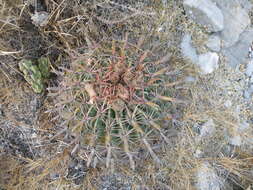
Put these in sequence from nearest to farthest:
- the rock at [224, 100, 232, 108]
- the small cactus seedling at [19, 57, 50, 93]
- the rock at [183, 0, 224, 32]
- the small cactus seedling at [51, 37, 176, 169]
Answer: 1. the small cactus seedling at [51, 37, 176, 169]
2. the small cactus seedling at [19, 57, 50, 93]
3. the rock at [183, 0, 224, 32]
4. the rock at [224, 100, 232, 108]

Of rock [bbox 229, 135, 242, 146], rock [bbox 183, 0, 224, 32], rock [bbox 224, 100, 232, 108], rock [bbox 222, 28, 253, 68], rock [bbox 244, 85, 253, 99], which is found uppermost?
rock [bbox 183, 0, 224, 32]

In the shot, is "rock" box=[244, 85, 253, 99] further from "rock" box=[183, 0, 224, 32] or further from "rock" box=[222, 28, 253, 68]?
"rock" box=[183, 0, 224, 32]

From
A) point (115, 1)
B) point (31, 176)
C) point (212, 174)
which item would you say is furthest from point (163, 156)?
point (115, 1)

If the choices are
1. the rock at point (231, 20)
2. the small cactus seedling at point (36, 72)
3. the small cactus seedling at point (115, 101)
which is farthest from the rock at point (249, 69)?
the small cactus seedling at point (36, 72)

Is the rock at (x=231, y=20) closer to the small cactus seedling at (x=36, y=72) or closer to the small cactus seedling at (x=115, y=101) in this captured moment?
Result: the small cactus seedling at (x=115, y=101)

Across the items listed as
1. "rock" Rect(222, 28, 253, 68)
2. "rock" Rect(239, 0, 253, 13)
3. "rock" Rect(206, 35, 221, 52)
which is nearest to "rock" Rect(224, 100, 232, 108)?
"rock" Rect(222, 28, 253, 68)

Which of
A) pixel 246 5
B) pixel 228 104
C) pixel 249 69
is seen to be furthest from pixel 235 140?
pixel 246 5

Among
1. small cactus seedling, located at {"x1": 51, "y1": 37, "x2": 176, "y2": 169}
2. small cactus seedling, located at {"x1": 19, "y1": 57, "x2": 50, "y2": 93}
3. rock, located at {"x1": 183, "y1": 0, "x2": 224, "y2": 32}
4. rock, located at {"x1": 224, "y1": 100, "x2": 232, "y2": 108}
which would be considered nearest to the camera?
small cactus seedling, located at {"x1": 51, "y1": 37, "x2": 176, "y2": 169}

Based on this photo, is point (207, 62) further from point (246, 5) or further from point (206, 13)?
point (246, 5)
